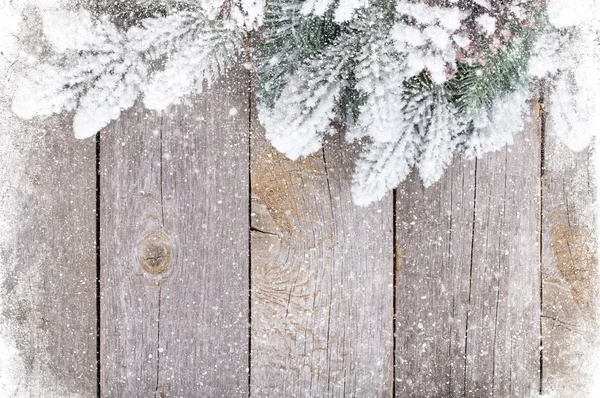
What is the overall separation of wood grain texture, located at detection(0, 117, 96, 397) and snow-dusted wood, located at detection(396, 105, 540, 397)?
A: 774 millimetres

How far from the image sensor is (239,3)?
1.15m

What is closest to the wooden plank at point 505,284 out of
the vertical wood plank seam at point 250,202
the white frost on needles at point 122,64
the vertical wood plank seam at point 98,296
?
the vertical wood plank seam at point 250,202

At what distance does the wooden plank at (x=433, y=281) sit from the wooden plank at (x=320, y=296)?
0.04m

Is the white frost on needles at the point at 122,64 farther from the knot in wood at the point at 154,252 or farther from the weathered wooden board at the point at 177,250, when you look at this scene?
the knot in wood at the point at 154,252

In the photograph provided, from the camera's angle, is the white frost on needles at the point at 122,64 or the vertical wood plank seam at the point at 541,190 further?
the vertical wood plank seam at the point at 541,190

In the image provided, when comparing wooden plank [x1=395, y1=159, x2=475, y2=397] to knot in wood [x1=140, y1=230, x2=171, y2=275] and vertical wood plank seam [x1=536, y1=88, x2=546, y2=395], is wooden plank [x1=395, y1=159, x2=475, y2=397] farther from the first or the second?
knot in wood [x1=140, y1=230, x2=171, y2=275]

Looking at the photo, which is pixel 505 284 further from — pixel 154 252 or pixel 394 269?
pixel 154 252

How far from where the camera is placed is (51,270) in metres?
1.29

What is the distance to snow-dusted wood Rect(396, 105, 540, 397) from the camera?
4.25 ft

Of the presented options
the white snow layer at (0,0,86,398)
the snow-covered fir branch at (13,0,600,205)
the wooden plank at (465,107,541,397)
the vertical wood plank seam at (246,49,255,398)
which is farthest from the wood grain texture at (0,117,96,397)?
the wooden plank at (465,107,541,397)

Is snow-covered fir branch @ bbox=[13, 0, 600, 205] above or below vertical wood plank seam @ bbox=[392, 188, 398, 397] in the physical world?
above

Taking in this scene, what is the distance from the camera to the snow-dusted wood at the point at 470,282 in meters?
1.30

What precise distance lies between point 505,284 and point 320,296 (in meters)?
0.47

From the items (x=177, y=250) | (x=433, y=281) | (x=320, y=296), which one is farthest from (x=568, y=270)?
(x=177, y=250)
